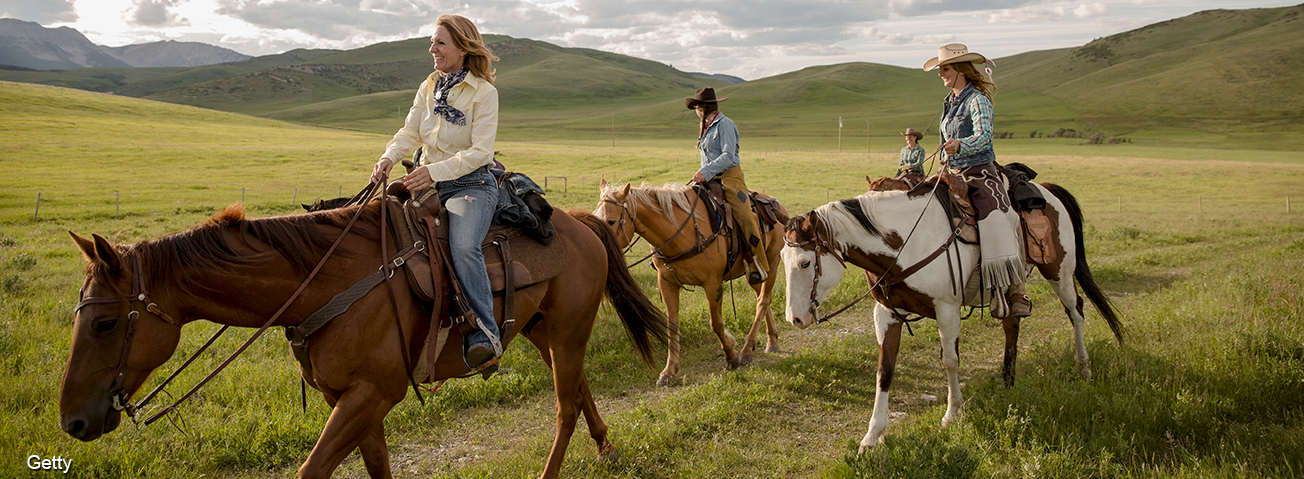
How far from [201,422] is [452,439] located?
2057mm

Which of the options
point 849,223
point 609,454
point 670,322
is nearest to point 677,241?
point 670,322

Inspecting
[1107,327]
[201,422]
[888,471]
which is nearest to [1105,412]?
[888,471]

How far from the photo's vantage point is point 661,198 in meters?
7.82

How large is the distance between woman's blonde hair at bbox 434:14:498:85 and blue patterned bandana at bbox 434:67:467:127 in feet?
0.26

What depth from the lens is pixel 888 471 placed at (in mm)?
4441

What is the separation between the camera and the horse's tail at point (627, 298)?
541cm

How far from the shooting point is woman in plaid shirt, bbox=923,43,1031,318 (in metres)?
5.72

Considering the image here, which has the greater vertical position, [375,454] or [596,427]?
[375,454]

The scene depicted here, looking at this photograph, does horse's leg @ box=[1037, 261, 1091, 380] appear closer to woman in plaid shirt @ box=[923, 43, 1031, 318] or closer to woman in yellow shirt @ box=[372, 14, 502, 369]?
woman in plaid shirt @ box=[923, 43, 1031, 318]

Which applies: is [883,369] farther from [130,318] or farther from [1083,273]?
[130,318]

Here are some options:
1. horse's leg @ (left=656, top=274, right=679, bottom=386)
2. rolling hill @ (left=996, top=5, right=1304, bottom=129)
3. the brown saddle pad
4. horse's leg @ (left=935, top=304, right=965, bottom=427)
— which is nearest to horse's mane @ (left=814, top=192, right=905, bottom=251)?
horse's leg @ (left=935, top=304, right=965, bottom=427)

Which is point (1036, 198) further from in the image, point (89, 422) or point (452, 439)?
point (89, 422)

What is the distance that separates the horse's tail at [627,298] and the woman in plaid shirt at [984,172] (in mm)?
2898

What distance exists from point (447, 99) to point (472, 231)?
2.81ft
